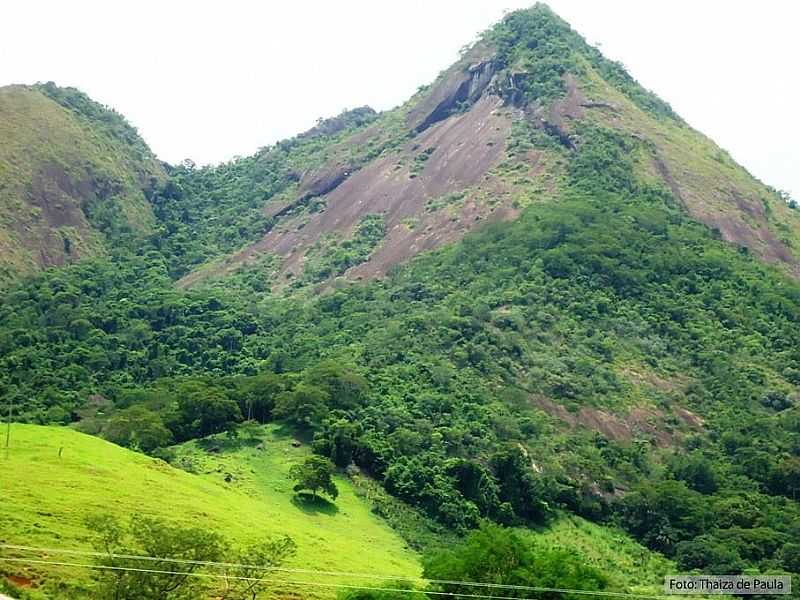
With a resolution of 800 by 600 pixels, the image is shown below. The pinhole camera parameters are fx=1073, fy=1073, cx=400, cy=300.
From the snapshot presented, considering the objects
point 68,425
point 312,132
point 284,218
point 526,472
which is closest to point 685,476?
point 526,472

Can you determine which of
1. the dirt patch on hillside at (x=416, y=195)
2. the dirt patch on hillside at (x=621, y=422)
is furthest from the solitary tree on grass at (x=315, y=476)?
the dirt patch on hillside at (x=416, y=195)

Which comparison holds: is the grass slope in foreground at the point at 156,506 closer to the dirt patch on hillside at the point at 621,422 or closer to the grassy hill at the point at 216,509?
the grassy hill at the point at 216,509

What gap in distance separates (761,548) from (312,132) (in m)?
130

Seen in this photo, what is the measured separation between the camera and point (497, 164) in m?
120

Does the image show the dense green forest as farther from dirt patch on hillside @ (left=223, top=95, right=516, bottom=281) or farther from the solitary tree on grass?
dirt patch on hillside @ (left=223, top=95, right=516, bottom=281)

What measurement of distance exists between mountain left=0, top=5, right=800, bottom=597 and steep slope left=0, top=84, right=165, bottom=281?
1.52 metres

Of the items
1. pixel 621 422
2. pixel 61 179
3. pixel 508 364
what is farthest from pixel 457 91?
pixel 621 422

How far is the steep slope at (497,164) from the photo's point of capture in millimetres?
113375

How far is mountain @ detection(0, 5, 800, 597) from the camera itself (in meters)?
69.8

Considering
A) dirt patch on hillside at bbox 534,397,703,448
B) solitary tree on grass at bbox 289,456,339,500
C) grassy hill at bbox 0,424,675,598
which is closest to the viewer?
grassy hill at bbox 0,424,675,598

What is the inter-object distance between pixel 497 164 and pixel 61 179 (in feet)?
184

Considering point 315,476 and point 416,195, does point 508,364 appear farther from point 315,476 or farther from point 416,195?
point 416,195

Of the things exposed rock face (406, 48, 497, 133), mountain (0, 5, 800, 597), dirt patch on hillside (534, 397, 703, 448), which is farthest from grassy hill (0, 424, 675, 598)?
exposed rock face (406, 48, 497, 133)

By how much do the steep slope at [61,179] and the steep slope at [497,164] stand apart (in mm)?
18016
